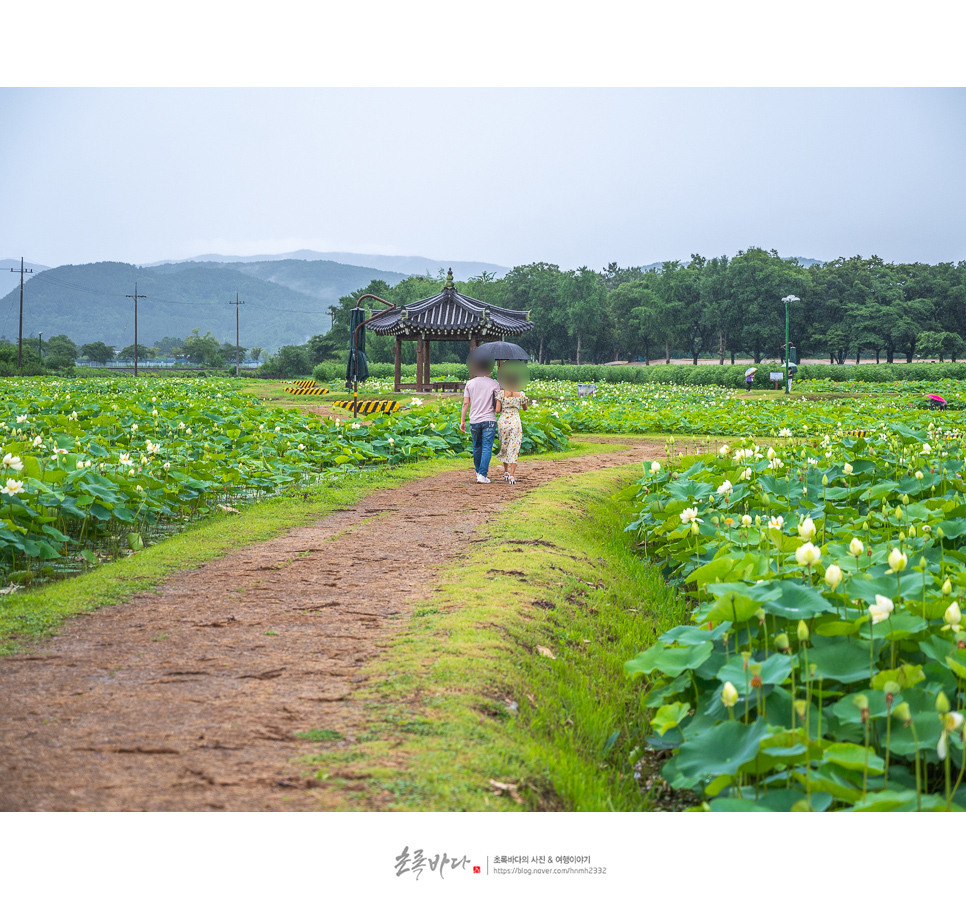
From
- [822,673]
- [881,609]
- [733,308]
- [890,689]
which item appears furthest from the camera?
[733,308]

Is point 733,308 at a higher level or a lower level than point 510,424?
higher

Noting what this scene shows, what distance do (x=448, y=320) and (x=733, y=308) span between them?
45924mm

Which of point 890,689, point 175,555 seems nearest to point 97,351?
point 175,555

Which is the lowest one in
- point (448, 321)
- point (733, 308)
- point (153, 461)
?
point (153, 461)

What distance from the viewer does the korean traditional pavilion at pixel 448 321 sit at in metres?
23.0

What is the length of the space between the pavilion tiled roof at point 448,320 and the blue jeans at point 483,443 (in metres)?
14.1

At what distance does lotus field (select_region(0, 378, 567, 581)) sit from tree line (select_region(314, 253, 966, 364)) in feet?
167

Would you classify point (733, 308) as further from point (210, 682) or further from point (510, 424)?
point (210, 682)

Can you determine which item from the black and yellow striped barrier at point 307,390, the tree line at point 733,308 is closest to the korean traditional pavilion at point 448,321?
the black and yellow striped barrier at point 307,390

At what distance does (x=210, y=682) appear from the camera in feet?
11.0

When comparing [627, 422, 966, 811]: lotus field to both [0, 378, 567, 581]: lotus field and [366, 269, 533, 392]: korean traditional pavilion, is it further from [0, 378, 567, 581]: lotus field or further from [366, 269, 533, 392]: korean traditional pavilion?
[366, 269, 533, 392]: korean traditional pavilion

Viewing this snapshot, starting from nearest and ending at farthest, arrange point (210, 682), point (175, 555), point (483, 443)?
point (210, 682) → point (175, 555) → point (483, 443)

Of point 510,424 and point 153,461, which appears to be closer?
point 153,461

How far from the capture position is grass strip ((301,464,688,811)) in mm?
2674
